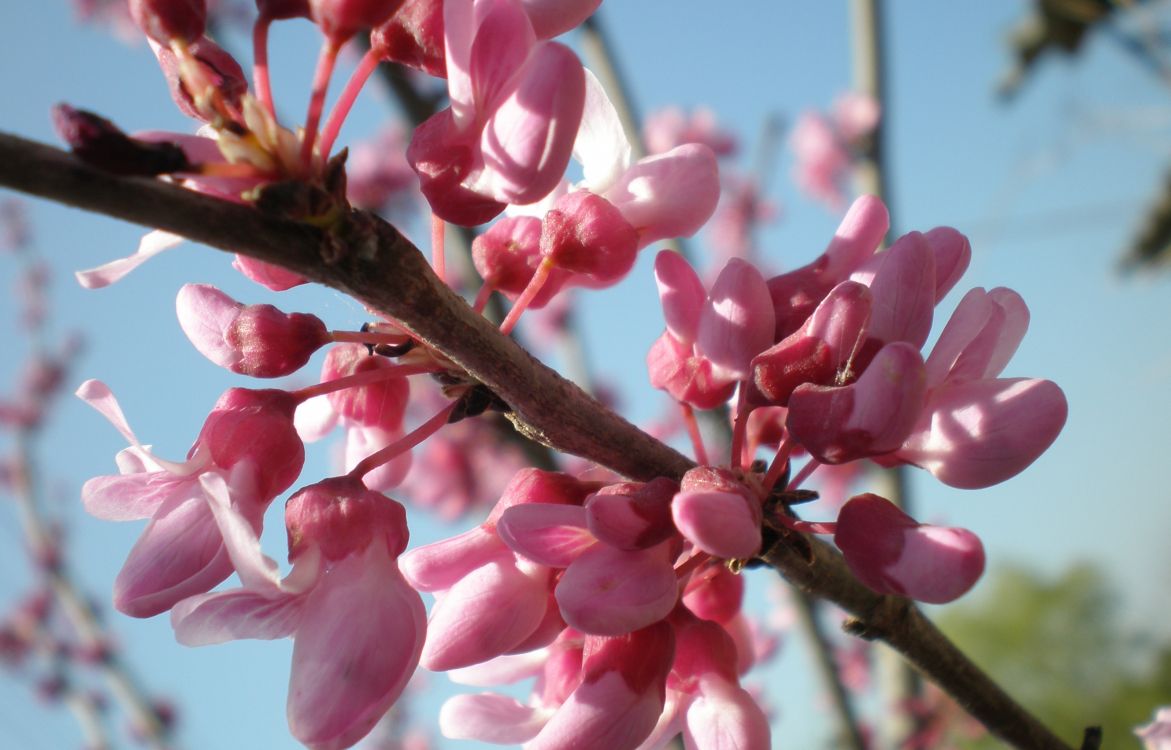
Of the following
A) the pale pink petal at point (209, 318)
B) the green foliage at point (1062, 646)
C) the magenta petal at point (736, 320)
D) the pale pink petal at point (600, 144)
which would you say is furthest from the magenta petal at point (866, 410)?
the green foliage at point (1062, 646)

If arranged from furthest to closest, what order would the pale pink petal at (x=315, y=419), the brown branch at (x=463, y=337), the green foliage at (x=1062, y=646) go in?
the green foliage at (x=1062, y=646)
the pale pink petal at (x=315, y=419)
the brown branch at (x=463, y=337)

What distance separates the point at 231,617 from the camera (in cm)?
73

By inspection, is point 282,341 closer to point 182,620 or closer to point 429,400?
point 182,620

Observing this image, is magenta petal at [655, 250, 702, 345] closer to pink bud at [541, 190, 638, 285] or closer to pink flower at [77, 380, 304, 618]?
pink bud at [541, 190, 638, 285]

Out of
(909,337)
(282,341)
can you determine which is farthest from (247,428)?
(909,337)

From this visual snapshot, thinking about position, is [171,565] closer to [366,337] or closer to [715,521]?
[366,337]

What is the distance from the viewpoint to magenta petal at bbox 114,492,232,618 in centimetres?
74

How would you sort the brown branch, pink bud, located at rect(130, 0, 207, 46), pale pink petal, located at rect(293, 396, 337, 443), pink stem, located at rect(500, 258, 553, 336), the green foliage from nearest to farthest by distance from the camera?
1. the brown branch
2. pink bud, located at rect(130, 0, 207, 46)
3. pink stem, located at rect(500, 258, 553, 336)
4. pale pink petal, located at rect(293, 396, 337, 443)
5. the green foliage

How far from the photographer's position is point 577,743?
31.8 inches

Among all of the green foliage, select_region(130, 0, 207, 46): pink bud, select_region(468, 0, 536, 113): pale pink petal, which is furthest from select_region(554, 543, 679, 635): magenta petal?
the green foliage

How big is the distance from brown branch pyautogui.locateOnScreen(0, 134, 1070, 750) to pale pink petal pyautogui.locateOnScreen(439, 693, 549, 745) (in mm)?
325

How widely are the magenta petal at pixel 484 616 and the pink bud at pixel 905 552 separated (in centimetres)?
30

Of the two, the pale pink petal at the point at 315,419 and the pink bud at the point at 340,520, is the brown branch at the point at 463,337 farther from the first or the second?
the pale pink petal at the point at 315,419

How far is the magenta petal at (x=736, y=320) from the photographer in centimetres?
88
